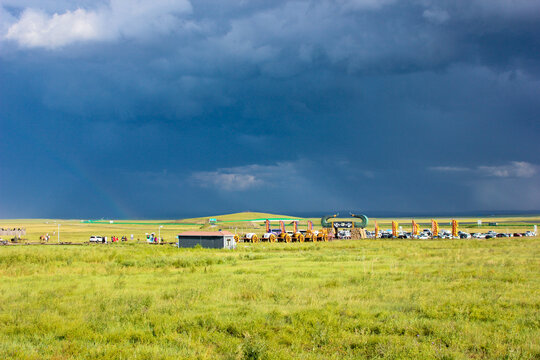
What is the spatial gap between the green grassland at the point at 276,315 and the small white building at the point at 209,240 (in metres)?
24.5

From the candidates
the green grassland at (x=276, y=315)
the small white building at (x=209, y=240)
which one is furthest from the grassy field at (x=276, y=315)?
the small white building at (x=209, y=240)

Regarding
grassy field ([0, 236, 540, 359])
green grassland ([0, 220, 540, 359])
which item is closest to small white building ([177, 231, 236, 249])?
grassy field ([0, 236, 540, 359])

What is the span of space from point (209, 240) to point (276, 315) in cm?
3615

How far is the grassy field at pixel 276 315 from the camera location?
32.6 ft

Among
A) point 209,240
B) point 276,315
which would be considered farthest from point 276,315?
point 209,240

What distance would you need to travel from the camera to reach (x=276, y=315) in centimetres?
1284

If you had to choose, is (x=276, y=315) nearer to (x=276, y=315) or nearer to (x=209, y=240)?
(x=276, y=315)

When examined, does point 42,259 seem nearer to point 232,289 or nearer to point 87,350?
point 232,289

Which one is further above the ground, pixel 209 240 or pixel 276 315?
pixel 209 240

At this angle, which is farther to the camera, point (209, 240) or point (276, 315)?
point (209, 240)

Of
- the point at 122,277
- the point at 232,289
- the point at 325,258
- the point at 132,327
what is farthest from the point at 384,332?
the point at 325,258

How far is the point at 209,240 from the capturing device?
48188mm

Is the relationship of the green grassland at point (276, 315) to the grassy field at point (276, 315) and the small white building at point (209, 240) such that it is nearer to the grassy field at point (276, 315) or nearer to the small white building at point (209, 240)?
the grassy field at point (276, 315)

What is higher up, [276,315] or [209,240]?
[209,240]
